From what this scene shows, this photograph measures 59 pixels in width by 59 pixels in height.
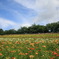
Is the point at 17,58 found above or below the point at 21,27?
below

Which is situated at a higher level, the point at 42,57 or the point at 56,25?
the point at 56,25

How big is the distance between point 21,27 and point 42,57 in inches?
3976

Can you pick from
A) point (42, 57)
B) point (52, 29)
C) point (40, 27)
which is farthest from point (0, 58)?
A: point (52, 29)

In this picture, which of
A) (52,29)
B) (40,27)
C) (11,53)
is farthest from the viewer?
(52,29)

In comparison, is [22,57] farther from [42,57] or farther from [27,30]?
[27,30]

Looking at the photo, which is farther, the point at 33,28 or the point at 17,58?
the point at 33,28

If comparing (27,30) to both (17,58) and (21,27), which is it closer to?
(21,27)

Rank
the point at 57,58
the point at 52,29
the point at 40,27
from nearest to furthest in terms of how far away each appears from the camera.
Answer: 1. the point at 57,58
2. the point at 40,27
3. the point at 52,29

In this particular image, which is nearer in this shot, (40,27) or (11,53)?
(11,53)

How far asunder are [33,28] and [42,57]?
9141 cm

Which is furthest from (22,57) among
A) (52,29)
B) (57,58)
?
(52,29)

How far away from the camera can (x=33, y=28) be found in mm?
99000

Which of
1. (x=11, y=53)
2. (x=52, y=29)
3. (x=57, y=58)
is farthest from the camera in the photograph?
(x=52, y=29)

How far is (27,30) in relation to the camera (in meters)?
99.8
